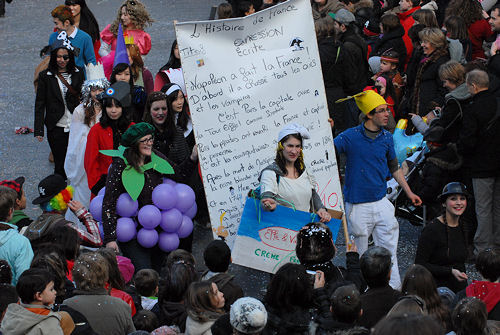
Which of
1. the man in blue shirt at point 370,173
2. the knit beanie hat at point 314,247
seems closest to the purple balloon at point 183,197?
the man in blue shirt at point 370,173

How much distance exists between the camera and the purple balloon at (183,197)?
24.5ft

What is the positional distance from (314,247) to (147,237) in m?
2.11

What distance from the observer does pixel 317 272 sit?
554 cm

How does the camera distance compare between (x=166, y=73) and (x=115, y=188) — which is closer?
(x=115, y=188)

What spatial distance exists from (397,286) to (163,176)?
7.94ft

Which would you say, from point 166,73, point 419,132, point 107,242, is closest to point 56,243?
point 107,242

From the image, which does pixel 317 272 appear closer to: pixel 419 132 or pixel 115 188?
pixel 115 188

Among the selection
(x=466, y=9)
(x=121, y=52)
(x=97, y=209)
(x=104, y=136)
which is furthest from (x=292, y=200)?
(x=466, y=9)

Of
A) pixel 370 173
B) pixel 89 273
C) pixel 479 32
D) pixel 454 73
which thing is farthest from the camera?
pixel 479 32

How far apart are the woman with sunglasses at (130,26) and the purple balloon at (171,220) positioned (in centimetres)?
482

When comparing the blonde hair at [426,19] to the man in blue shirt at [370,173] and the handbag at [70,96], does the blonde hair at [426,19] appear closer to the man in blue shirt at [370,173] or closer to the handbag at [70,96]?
the man in blue shirt at [370,173]

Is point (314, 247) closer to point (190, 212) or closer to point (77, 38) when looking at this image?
point (190, 212)

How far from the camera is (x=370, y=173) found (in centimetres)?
743

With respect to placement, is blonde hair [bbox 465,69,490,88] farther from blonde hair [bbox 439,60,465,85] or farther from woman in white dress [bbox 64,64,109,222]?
woman in white dress [bbox 64,64,109,222]
